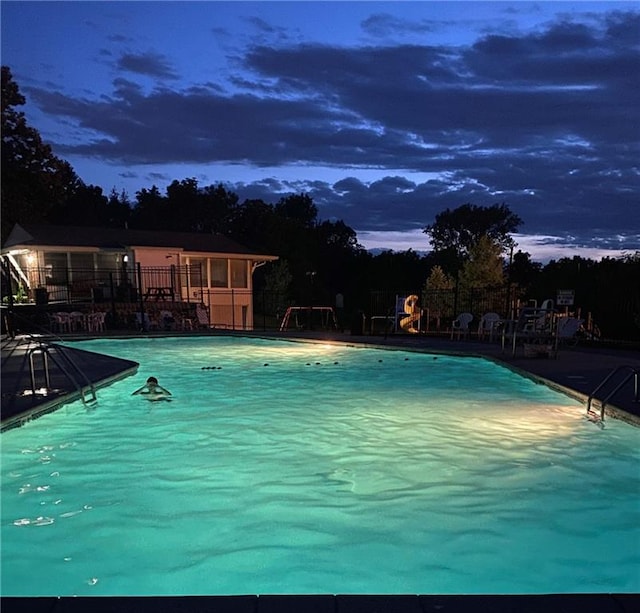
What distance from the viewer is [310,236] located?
46188 millimetres

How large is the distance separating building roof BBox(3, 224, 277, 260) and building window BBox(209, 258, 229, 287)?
613 millimetres

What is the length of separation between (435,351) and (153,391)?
6916 mm

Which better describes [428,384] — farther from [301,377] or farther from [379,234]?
[379,234]

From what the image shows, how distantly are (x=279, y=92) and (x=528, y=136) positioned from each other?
1670cm

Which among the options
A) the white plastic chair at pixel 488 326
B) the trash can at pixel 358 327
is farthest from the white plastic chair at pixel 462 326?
the trash can at pixel 358 327

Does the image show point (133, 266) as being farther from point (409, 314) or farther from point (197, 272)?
point (409, 314)

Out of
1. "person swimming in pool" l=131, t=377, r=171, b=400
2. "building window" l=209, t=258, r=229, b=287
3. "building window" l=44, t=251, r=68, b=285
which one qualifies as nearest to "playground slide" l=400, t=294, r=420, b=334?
"person swimming in pool" l=131, t=377, r=171, b=400

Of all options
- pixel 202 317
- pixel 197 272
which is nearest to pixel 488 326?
pixel 202 317

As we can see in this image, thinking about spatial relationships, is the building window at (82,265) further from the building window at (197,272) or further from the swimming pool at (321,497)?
the swimming pool at (321,497)

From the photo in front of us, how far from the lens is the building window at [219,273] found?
26406 mm

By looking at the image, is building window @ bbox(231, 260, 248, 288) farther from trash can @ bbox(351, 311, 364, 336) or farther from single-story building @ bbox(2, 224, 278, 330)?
trash can @ bbox(351, 311, 364, 336)

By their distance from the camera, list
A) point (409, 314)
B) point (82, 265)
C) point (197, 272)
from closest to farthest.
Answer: point (409, 314) < point (82, 265) < point (197, 272)

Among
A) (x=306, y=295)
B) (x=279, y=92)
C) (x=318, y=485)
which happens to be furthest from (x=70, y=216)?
(x=318, y=485)

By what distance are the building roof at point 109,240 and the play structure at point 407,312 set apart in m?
11.4
